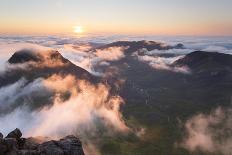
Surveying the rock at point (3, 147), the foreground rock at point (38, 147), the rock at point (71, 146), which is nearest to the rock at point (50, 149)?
the foreground rock at point (38, 147)

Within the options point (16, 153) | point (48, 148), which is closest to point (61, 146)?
point (48, 148)

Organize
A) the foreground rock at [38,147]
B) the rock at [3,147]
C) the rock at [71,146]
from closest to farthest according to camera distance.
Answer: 1. the rock at [3,147]
2. the foreground rock at [38,147]
3. the rock at [71,146]

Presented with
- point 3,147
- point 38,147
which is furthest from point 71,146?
point 3,147

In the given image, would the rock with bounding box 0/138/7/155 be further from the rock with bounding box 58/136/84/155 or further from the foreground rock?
the rock with bounding box 58/136/84/155

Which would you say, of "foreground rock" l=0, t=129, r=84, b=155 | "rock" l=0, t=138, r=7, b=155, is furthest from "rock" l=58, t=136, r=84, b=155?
"rock" l=0, t=138, r=7, b=155

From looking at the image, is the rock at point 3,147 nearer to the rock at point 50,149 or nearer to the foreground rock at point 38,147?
the foreground rock at point 38,147

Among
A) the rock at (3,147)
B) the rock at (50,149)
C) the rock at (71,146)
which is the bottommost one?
the rock at (71,146)

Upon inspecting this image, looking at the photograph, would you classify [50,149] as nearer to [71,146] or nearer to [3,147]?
[71,146]

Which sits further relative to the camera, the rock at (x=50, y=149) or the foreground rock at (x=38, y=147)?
the rock at (x=50, y=149)
